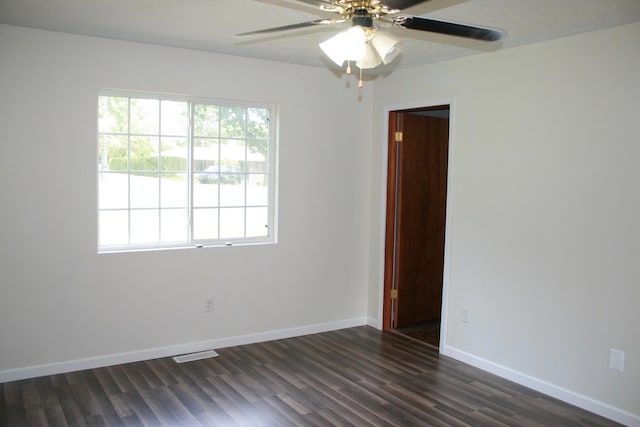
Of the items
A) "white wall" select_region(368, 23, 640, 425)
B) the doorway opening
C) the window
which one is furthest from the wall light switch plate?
the window

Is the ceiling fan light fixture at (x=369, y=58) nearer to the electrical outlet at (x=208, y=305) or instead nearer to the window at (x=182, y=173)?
the window at (x=182, y=173)

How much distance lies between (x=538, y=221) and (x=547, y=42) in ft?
4.01

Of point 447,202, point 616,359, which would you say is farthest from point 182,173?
point 616,359

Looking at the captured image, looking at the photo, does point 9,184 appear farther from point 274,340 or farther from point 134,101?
point 274,340

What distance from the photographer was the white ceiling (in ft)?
9.40

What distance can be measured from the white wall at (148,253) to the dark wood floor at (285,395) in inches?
13.6

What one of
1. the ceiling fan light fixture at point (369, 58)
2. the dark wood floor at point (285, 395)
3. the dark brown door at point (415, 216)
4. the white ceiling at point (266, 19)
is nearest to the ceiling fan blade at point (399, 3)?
the ceiling fan light fixture at point (369, 58)

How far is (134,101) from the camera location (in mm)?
4043

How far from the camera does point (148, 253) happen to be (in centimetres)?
408

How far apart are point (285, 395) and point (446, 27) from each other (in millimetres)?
2562

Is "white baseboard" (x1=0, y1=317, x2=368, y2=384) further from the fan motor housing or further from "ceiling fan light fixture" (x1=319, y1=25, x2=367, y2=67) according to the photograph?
the fan motor housing

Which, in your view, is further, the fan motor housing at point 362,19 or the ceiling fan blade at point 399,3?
the fan motor housing at point 362,19

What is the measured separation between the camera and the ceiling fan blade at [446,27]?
2.05m

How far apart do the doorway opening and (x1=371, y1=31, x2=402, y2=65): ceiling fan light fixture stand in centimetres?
255
